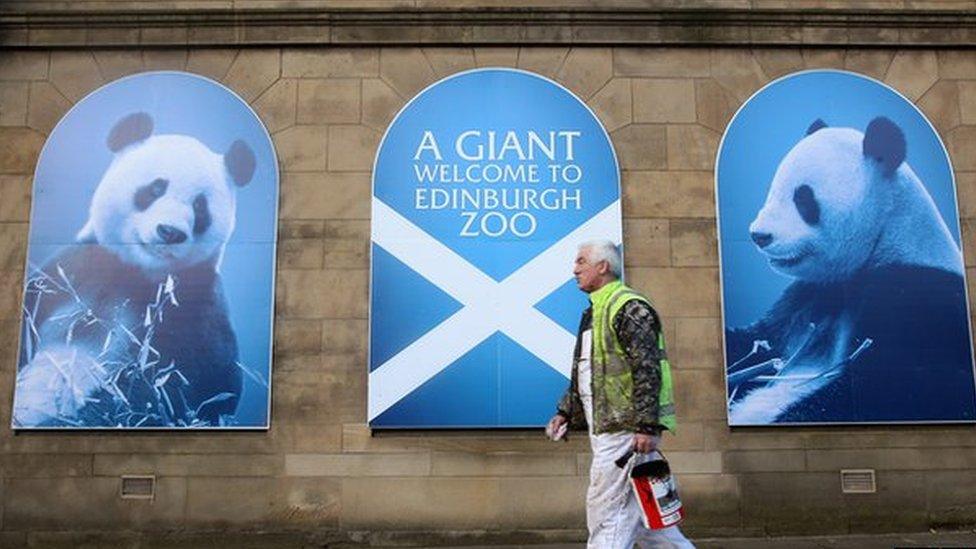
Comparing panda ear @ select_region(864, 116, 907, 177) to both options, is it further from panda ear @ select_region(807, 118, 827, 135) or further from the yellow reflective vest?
the yellow reflective vest

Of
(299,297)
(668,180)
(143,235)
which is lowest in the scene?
(299,297)

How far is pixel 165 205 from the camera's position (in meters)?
8.12

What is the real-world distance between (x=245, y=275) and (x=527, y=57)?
3.21 m

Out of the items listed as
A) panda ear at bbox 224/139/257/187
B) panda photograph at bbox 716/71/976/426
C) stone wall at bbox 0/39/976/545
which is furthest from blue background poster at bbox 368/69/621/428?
panda photograph at bbox 716/71/976/426

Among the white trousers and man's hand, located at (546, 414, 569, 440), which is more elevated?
man's hand, located at (546, 414, 569, 440)

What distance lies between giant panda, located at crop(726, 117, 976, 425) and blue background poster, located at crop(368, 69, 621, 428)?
1.55 meters

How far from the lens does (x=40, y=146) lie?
27.3ft

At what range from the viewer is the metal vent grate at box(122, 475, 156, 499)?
7.72 meters

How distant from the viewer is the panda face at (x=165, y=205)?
26.4ft

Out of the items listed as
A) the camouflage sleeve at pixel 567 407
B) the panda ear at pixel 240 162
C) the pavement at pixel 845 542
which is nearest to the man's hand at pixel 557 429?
the camouflage sleeve at pixel 567 407

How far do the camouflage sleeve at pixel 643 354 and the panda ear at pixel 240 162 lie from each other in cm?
448

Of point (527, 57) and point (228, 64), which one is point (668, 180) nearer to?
point (527, 57)

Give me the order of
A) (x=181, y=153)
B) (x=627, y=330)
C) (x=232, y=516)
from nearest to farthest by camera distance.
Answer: (x=627, y=330) < (x=232, y=516) < (x=181, y=153)

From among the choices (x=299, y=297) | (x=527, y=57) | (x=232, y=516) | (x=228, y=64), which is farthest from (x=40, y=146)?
(x=527, y=57)
